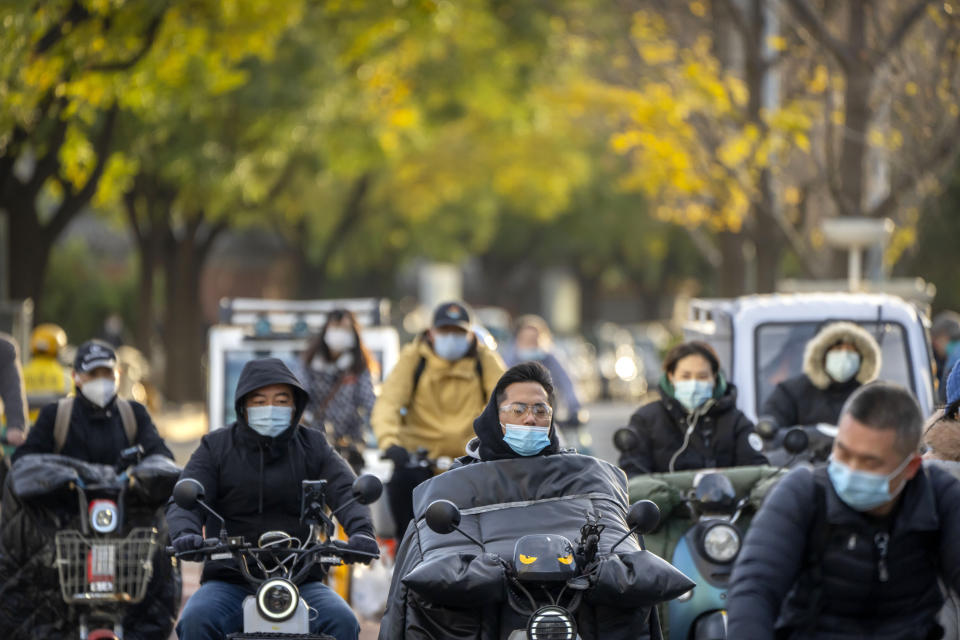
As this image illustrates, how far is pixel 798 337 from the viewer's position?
39.3 ft

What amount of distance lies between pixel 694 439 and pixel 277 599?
10.2 feet

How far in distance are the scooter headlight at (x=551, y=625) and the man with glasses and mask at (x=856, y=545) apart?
3.39 ft

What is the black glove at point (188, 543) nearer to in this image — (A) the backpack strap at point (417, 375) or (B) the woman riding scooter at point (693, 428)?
(B) the woman riding scooter at point (693, 428)

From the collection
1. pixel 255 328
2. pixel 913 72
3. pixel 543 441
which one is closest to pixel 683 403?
pixel 543 441

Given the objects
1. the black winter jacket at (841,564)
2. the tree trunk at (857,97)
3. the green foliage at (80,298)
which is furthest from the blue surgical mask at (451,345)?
the green foliage at (80,298)

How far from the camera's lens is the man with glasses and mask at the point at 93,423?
8859 millimetres

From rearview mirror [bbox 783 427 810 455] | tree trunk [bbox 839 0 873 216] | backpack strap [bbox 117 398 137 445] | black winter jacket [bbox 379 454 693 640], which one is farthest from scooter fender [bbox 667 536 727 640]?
tree trunk [bbox 839 0 873 216]

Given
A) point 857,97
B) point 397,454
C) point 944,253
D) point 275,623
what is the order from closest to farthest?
1. point 275,623
2. point 397,454
3. point 857,97
4. point 944,253

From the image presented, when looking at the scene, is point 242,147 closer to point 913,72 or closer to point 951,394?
point 913,72

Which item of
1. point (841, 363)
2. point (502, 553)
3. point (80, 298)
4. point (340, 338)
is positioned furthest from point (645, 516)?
point (80, 298)

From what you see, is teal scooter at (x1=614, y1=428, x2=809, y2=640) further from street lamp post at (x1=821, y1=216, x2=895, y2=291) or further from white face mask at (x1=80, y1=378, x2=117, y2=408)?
street lamp post at (x1=821, y1=216, x2=895, y2=291)

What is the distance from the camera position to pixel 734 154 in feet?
73.3

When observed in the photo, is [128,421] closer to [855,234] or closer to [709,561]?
[709,561]

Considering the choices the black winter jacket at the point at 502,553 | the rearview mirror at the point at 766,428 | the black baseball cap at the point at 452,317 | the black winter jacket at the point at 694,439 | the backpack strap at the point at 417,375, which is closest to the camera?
the black winter jacket at the point at 502,553
